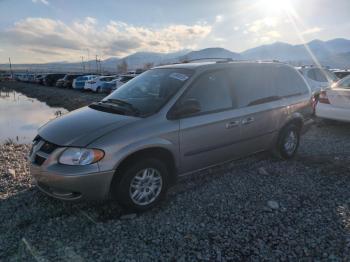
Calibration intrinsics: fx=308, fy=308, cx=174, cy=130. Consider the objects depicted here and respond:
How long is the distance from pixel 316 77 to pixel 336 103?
4.24 metres

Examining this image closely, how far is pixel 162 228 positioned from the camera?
357cm

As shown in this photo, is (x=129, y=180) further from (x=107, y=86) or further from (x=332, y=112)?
(x=107, y=86)

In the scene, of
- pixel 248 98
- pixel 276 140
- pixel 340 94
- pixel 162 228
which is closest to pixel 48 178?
pixel 162 228

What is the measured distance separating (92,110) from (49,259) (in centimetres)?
201

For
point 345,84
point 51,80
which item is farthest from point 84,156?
point 51,80

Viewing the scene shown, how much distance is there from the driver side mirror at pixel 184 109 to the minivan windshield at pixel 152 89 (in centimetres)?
19

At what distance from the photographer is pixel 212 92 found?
14.5 ft

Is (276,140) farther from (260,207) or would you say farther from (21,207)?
(21,207)

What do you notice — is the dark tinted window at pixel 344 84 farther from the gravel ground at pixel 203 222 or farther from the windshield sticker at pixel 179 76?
the windshield sticker at pixel 179 76

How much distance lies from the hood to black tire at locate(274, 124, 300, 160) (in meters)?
3.06

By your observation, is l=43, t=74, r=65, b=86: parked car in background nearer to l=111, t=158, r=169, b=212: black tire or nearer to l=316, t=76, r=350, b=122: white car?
Result: l=316, t=76, r=350, b=122: white car

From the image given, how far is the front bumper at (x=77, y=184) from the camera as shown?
132 inches

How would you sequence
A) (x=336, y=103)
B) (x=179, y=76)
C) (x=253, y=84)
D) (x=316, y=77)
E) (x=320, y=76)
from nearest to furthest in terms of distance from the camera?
(x=179, y=76), (x=253, y=84), (x=336, y=103), (x=316, y=77), (x=320, y=76)

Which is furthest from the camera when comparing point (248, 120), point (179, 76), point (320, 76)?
point (320, 76)
